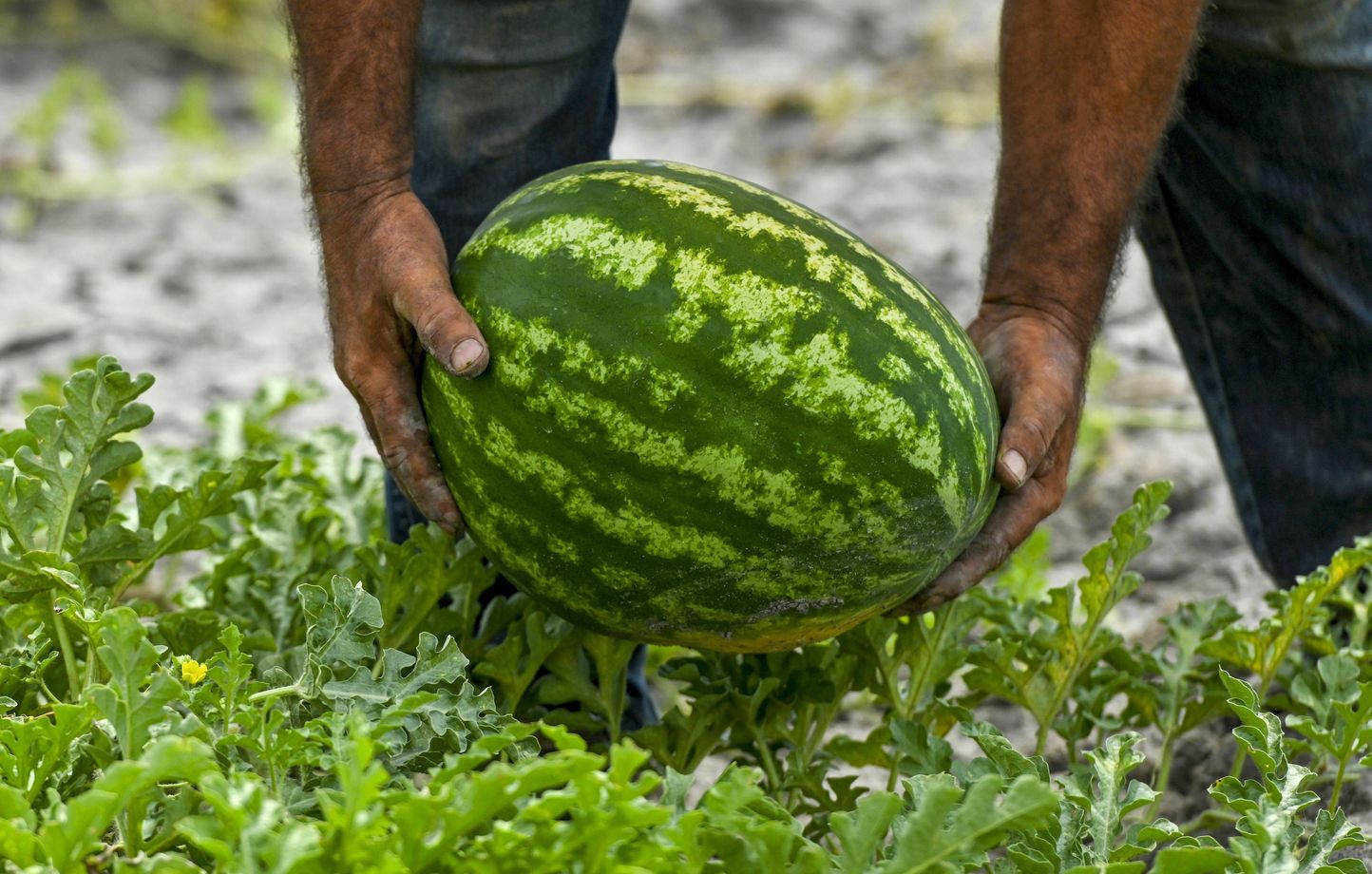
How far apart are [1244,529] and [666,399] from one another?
1.52m

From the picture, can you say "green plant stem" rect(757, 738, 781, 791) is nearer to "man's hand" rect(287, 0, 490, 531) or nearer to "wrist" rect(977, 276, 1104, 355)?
"man's hand" rect(287, 0, 490, 531)

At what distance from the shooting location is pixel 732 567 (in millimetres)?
1833

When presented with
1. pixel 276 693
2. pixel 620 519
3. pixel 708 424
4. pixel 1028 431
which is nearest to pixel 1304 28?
pixel 1028 431

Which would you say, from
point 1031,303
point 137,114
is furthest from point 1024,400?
point 137,114

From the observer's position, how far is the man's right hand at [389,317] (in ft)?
6.46

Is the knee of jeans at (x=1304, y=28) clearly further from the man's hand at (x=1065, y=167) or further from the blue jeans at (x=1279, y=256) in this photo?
the man's hand at (x=1065, y=167)

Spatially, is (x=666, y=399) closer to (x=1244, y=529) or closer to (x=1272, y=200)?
(x=1272, y=200)

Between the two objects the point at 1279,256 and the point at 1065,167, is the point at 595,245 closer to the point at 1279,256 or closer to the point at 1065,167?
the point at 1065,167

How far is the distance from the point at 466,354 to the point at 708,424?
0.32 m

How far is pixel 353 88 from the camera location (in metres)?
2.06

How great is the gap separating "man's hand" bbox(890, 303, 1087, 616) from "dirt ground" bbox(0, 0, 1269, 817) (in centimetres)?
106

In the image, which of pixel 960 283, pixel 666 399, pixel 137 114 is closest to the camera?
pixel 666 399

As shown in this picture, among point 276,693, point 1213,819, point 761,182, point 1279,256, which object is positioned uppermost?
point 761,182

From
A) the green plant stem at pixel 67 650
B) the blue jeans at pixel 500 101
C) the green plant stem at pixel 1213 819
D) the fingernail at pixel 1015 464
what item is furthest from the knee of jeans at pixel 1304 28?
the green plant stem at pixel 67 650
